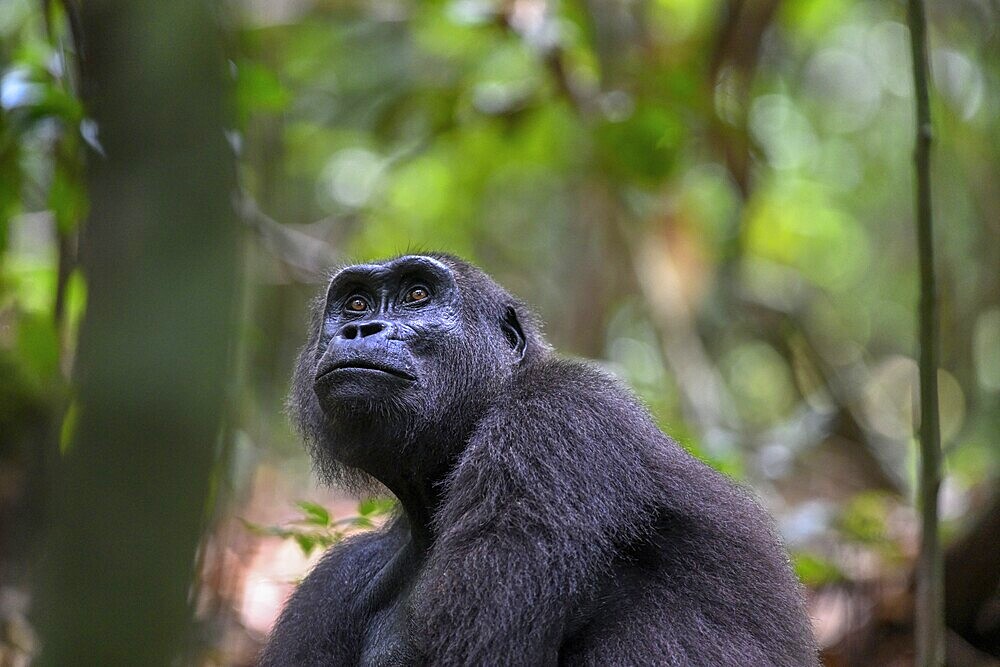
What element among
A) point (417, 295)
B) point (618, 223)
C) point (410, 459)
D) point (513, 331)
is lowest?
point (410, 459)

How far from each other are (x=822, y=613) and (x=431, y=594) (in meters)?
3.80

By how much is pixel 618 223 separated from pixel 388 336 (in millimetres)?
6905

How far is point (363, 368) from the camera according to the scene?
4562mm

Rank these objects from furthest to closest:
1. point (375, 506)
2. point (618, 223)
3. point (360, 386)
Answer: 1. point (618, 223)
2. point (375, 506)
3. point (360, 386)

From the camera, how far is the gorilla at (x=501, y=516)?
3822 mm

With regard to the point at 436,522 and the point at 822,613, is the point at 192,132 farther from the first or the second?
the point at 822,613

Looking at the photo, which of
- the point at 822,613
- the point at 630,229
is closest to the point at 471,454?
the point at 822,613

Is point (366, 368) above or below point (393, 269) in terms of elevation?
below

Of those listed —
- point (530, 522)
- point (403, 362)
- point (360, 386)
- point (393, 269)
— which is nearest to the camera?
point (530, 522)

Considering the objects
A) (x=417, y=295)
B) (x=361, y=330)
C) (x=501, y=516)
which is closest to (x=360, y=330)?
(x=361, y=330)

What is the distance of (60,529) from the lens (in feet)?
6.47

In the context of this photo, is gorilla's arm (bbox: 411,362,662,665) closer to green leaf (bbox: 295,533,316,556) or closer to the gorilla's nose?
the gorilla's nose

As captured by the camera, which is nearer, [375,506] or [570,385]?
[570,385]

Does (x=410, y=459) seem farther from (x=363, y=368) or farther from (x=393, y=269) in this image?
(x=393, y=269)
